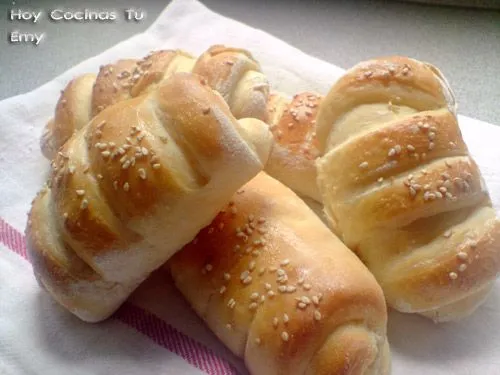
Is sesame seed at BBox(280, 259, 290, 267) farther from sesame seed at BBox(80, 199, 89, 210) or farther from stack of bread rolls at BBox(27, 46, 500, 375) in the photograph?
sesame seed at BBox(80, 199, 89, 210)

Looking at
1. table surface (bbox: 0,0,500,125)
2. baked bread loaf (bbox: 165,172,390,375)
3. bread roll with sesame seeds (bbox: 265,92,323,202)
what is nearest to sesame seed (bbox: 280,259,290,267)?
baked bread loaf (bbox: 165,172,390,375)

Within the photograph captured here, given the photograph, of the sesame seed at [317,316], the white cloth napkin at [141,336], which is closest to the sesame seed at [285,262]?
the sesame seed at [317,316]

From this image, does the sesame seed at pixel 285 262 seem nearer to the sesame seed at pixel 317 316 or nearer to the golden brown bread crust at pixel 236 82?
the sesame seed at pixel 317 316

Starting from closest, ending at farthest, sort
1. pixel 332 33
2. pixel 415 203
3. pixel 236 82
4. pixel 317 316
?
1. pixel 317 316
2. pixel 415 203
3. pixel 236 82
4. pixel 332 33

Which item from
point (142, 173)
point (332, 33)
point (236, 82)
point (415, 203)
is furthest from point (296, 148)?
point (332, 33)

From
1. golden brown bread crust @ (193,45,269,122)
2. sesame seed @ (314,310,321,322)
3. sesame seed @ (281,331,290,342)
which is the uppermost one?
golden brown bread crust @ (193,45,269,122)

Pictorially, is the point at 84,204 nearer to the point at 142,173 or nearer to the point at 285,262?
the point at 142,173
